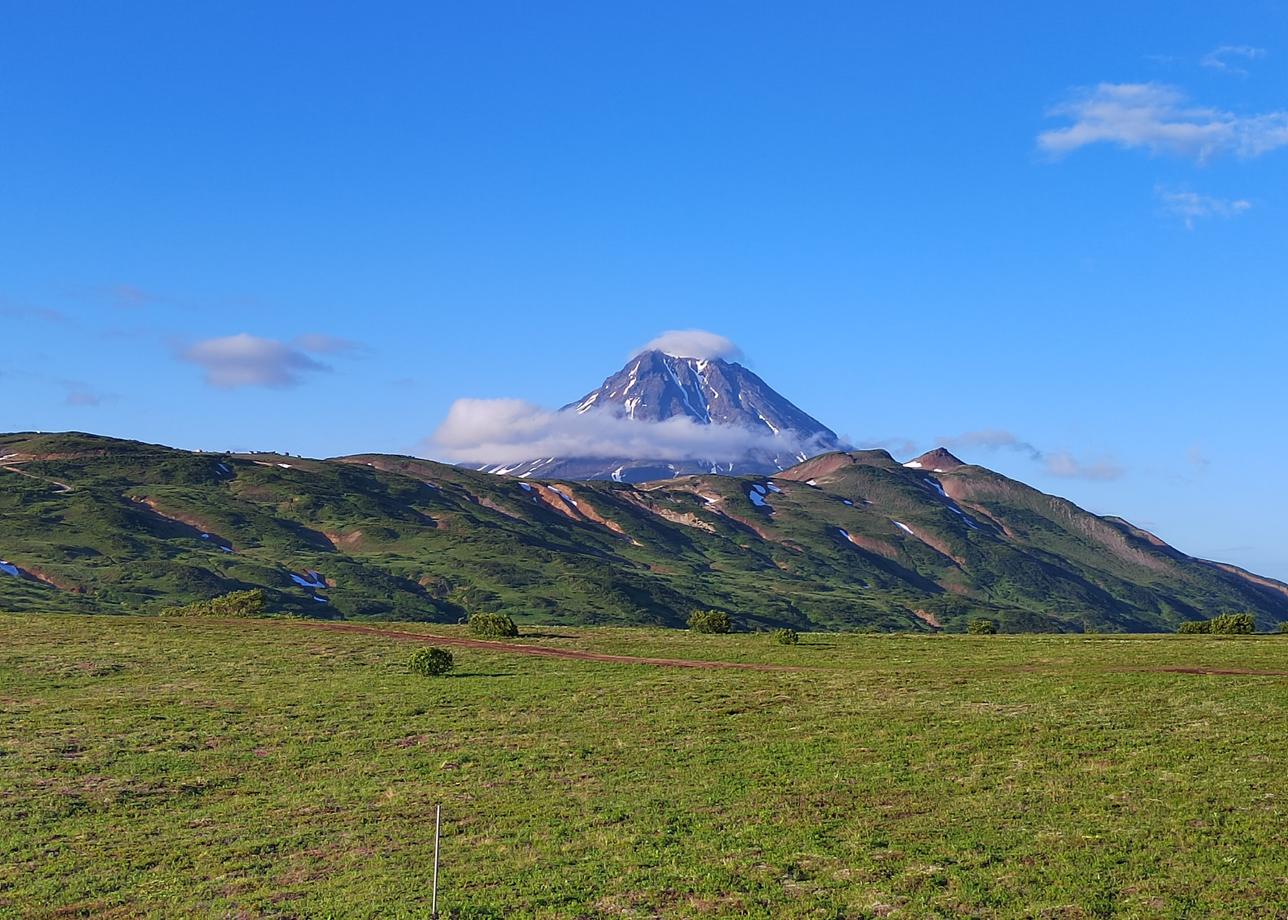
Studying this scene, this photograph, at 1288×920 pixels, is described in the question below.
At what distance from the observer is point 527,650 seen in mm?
75562

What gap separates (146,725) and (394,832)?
72.9 ft

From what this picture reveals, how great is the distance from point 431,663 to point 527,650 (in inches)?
485

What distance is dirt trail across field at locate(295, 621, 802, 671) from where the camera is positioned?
222 ft

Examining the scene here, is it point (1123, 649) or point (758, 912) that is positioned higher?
point (1123, 649)

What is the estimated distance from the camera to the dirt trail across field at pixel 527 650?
6756 cm

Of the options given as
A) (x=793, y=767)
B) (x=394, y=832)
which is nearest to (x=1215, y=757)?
(x=793, y=767)

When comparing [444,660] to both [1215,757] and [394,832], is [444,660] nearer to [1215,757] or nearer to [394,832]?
[394,832]

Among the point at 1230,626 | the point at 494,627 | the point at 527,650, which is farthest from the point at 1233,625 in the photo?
the point at 494,627

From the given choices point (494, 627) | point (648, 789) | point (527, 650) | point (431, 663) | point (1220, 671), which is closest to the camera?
point (648, 789)

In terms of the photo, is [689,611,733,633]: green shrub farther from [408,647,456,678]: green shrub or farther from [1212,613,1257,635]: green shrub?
[1212,613,1257,635]: green shrub

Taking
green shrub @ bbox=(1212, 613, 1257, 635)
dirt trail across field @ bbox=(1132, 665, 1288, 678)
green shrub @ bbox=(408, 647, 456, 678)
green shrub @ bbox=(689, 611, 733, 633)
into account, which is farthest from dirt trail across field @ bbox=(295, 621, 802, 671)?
green shrub @ bbox=(1212, 613, 1257, 635)

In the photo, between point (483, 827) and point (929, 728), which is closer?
point (483, 827)

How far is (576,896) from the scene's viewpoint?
87.9 ft

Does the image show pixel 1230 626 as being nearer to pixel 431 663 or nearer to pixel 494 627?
pixel 494 627
